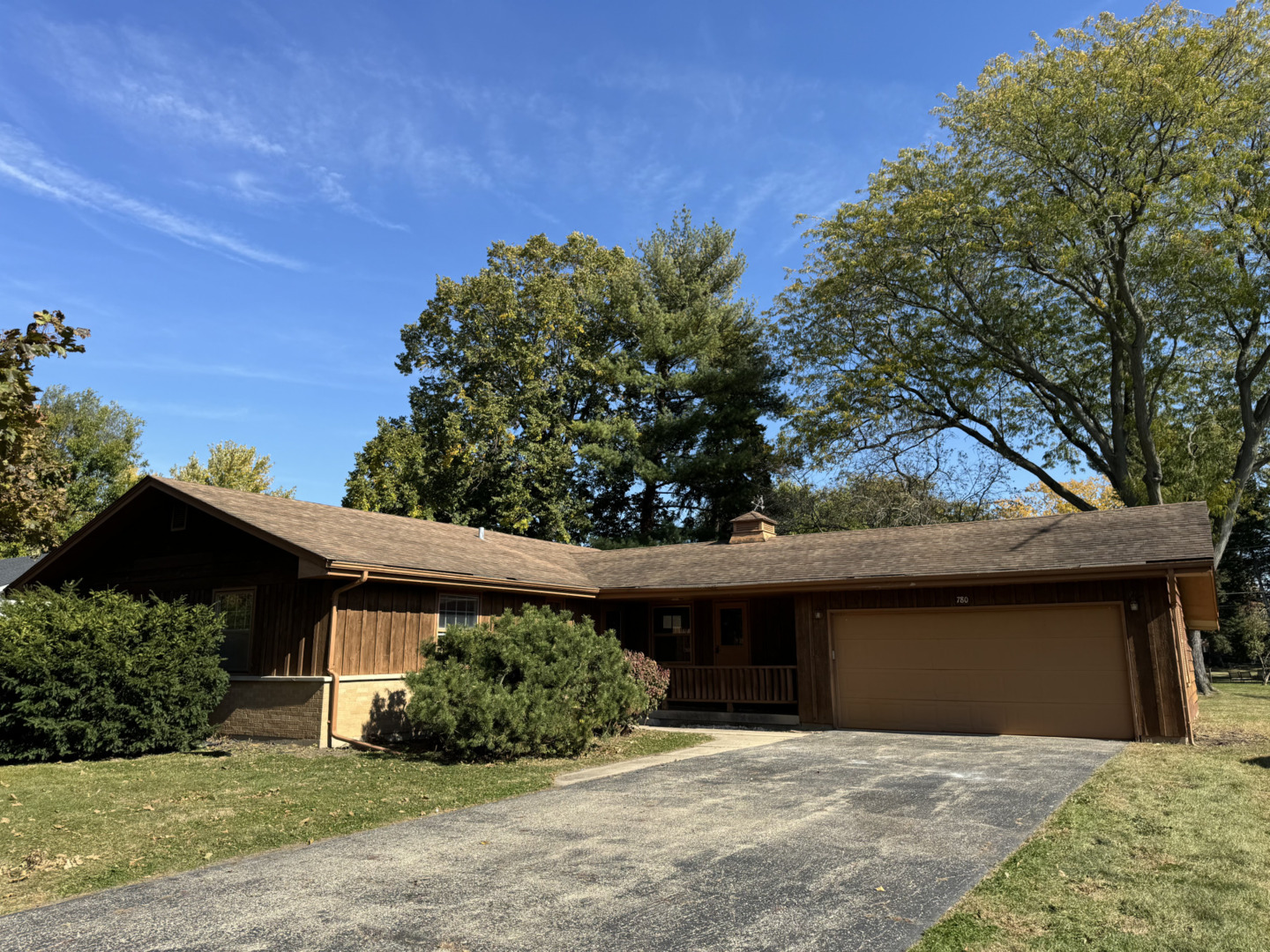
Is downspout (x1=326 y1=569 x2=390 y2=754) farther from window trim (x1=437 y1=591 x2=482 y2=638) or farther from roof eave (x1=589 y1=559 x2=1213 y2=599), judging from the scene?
roof eave (x1=589 y1=559 x2=1213 y2=599)

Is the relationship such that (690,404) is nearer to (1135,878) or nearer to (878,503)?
(878,503)

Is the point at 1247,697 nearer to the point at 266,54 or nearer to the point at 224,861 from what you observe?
the point at 224,861

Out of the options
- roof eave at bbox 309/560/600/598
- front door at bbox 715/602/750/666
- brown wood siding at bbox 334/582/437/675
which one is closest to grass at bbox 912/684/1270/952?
front door at bbox 715/602/750/666

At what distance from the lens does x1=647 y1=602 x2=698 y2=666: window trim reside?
705 inches

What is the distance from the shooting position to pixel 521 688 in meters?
11.1

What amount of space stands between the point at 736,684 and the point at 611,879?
11.3 m

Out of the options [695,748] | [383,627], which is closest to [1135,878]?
[695,748]

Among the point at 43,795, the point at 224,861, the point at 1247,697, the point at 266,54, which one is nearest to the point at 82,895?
the point at 224,861

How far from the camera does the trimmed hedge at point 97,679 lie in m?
11.0

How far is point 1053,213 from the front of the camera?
72.0 ft

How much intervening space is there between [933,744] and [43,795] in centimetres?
1138

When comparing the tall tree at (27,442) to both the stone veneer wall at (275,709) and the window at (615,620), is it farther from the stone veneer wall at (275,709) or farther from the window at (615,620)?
the window at (615,620)

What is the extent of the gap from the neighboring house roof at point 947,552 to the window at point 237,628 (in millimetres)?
7112

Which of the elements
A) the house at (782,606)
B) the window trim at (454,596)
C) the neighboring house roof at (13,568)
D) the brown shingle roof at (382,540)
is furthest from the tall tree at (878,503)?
the neighboring house roof at (13,568)
